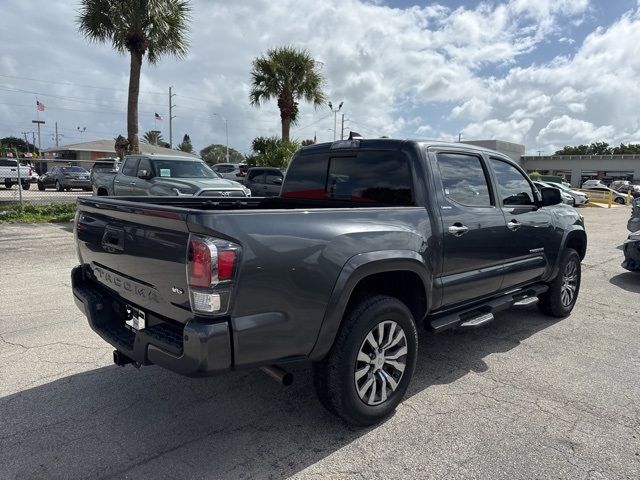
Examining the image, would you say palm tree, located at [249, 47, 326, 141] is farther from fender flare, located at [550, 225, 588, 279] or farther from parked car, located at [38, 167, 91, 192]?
fender flare, located at [550, 225, 588, 279]

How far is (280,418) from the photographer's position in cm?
322

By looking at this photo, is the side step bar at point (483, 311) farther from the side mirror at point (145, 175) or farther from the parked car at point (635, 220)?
the side mirror at point (145, 175)

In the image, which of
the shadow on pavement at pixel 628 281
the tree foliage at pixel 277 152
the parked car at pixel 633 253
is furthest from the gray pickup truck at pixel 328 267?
the tree foliage at pixel 277 152

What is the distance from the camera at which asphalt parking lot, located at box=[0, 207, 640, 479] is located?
270 centimetres

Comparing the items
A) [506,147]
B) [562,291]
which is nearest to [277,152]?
[562,291]

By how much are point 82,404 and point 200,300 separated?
5.47 feet

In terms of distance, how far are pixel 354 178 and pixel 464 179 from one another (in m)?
0.93

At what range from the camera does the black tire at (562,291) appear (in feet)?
17.4

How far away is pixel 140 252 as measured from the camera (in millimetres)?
2752

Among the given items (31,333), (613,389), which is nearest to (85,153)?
(31,333)

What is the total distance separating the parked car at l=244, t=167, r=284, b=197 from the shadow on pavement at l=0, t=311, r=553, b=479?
13727 mm

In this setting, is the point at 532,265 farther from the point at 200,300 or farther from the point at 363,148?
the point at 200,300

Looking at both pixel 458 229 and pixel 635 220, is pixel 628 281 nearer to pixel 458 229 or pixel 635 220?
pixel 635 220

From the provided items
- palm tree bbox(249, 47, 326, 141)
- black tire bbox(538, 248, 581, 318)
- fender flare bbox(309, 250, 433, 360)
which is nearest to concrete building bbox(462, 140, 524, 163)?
palm tree bbox(249, 47, 326, 141)
